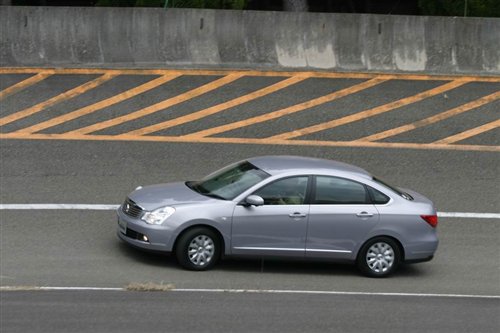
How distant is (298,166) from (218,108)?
6.36 metres

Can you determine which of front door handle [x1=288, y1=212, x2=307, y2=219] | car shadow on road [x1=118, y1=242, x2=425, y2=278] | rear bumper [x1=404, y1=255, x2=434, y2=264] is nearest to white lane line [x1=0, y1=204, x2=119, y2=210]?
car shadow on road [x1=118, y1=242, x2=425, y2=278]

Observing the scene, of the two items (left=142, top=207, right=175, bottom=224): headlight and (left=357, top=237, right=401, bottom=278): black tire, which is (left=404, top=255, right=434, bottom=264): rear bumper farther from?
(left=142, top=207, right=175, bottom=224): headlight

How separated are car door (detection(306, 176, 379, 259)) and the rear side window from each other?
0.10 m

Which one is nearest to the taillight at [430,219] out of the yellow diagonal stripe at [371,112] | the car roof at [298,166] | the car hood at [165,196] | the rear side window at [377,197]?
the rear side window at [377,197]

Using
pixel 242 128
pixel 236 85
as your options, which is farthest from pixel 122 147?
pixel 236 85

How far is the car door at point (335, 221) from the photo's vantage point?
1238 centimetres

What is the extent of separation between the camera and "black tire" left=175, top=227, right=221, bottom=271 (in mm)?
12000

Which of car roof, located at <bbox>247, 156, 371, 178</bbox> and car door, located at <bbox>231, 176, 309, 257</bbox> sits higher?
car roof, located at <bbox>247, 156, 371, 178</bbox>

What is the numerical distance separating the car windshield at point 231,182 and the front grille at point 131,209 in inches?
35.0

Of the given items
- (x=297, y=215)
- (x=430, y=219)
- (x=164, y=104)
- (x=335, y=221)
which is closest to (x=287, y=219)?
(x=297, y=215)

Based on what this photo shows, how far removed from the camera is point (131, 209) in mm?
12375

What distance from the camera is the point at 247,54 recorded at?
2100 cm

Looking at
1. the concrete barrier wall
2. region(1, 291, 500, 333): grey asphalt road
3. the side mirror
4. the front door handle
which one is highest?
the concrete barrier wall

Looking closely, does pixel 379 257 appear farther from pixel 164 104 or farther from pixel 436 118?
pixel 164 104
